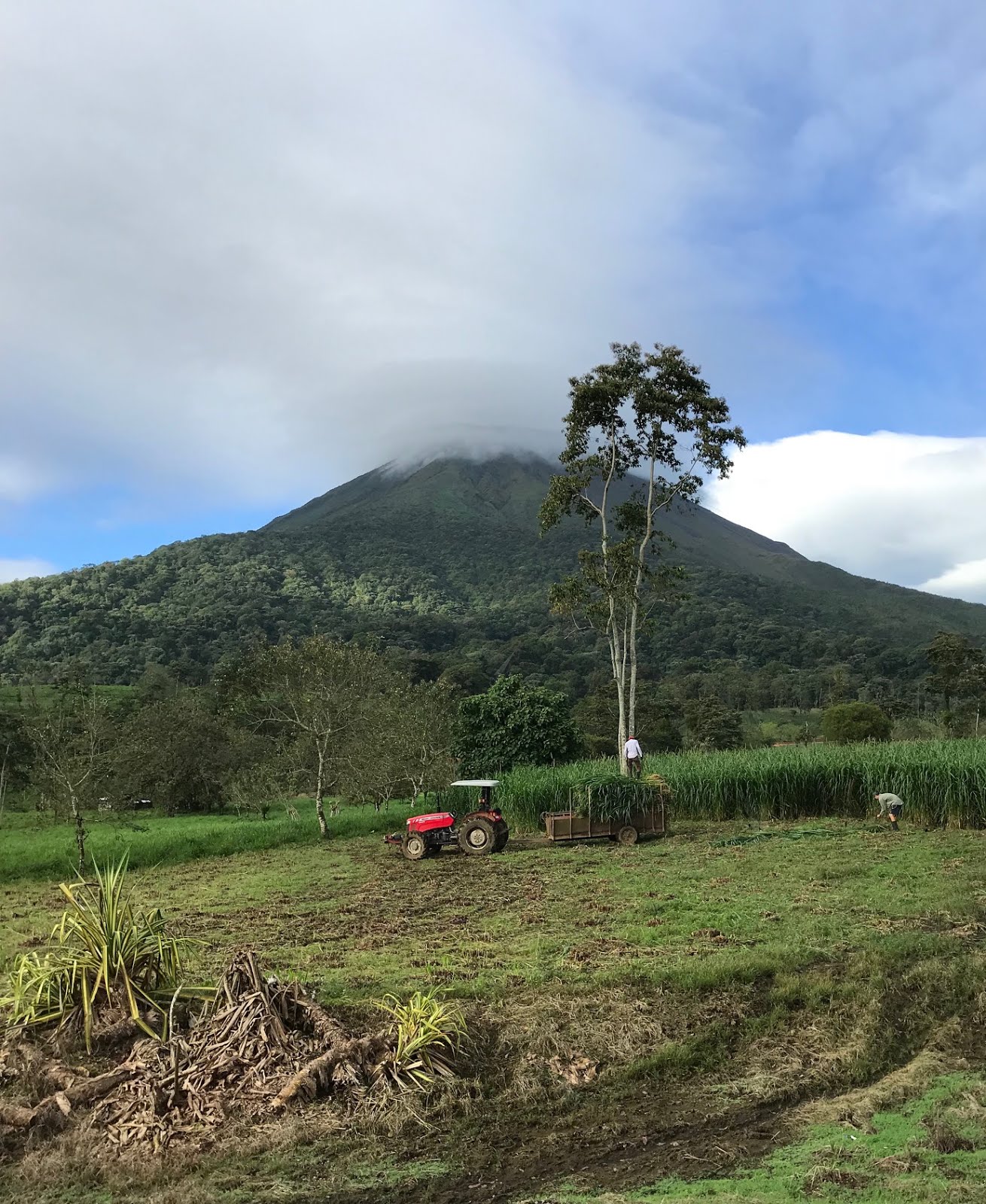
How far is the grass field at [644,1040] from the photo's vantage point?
391 centimetres

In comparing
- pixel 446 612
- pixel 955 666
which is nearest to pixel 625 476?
pixel 955 666

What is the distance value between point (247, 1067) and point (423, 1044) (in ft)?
3.35

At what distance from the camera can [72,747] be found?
58.5ft

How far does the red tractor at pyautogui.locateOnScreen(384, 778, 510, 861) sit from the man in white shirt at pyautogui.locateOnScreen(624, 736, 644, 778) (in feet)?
12.3

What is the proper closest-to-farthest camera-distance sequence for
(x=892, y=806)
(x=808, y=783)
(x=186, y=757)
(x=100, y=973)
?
1. (x=100, y=973)
2. (x=892, y=806)
3. (x=808, y=783)
4. (x=186, y=757)

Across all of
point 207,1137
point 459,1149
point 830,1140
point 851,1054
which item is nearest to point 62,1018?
point 207,1137

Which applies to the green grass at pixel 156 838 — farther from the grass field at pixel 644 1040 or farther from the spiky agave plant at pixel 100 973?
the spiky agave plant at pixel 100 973

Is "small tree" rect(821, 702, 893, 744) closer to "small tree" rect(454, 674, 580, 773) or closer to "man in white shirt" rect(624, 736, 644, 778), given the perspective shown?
"small tree" rect(454, 674, 580, 773)

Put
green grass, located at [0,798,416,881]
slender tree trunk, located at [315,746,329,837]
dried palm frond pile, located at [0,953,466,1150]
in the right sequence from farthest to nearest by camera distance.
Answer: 1. slender tree trunk, located at [315,746,329,837]
2. green grass, located at [0,798,416,881]
3. dried palm frond pile, located at [0,953,466,1150]

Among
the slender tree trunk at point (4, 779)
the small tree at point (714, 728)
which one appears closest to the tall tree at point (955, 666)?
the small tree at point (714, 728)

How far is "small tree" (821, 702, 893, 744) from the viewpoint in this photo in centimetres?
3784

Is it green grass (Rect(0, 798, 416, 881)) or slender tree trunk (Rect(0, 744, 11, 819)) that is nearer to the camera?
green grass (Rect(0, 798, 416, 881))

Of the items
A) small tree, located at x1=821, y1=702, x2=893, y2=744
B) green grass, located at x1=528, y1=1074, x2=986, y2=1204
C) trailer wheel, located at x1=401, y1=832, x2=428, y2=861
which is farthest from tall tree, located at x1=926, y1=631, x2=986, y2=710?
green grass, located at x1=528, y1=1074, x2=986, y2=1204

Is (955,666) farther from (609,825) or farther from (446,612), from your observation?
(446,612)
